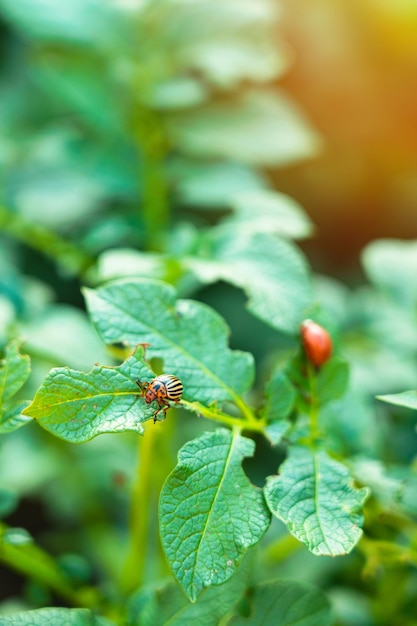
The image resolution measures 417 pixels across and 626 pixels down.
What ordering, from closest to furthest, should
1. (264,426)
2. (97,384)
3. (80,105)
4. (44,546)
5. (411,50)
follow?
(97,384) < (264,426) < (80,105) < (44,546) < (411,50)

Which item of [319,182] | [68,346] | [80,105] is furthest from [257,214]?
[319,182]

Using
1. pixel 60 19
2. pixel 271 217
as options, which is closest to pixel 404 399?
pixel 271 217

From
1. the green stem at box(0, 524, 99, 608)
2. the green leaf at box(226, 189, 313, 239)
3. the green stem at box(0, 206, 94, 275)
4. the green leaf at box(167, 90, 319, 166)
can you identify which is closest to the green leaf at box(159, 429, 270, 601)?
the green stem at box(0, 524, 99, 608)

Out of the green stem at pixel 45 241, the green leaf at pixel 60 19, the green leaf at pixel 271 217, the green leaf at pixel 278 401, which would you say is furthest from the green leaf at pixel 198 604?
the green leaf at pixel 60 19

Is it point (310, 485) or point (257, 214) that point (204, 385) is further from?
point (257, 214)

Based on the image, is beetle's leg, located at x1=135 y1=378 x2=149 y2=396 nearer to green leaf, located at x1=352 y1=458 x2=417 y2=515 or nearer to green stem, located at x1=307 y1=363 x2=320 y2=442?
green stem, located at x1=307 y1=363 x2=320 y2=442
